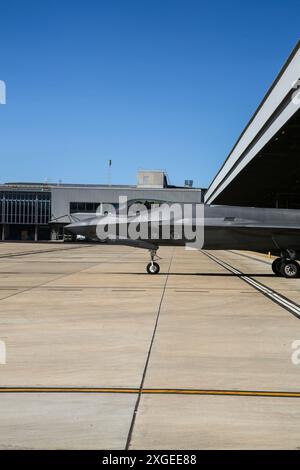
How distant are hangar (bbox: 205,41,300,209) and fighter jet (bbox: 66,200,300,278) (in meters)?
4.68

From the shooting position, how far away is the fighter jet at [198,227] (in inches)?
790

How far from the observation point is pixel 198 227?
2006 centimetres

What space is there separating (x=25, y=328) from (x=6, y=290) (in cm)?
631

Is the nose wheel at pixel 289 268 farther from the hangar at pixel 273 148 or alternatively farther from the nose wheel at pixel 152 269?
the hangar at pixel 273 148

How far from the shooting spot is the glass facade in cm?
11912

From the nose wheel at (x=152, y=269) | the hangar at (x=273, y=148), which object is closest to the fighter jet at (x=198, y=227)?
the nose wheel at (x=152, y=269)

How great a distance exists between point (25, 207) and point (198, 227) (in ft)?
341

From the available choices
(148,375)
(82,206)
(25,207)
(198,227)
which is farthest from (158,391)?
(25,207)

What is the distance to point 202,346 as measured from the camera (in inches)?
318

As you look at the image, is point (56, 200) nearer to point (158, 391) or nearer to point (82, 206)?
point (82, 206)

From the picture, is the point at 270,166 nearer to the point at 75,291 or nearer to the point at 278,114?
the point at 278,114

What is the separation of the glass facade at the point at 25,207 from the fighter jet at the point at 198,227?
330 ft
